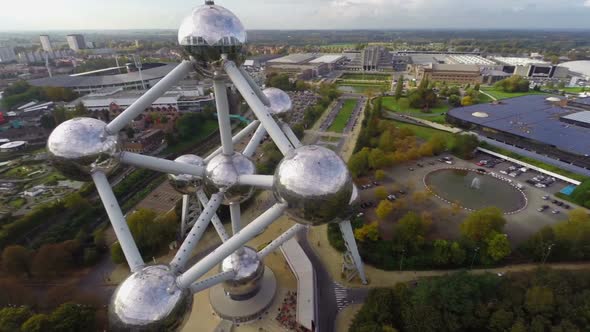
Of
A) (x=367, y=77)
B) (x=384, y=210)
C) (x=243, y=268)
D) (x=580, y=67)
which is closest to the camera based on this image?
(x=243, y=268)

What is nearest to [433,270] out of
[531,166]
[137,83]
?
[531,166]

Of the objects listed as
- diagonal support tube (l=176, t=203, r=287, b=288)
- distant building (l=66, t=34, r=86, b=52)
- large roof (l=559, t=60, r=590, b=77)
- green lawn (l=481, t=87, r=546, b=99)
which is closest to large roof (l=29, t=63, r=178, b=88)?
diagonal support tube (l=176, t=203, r=287, b=288)

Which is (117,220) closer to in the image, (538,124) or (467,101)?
(538,124)

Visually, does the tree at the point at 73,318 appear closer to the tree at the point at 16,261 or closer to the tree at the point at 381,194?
the tree at the point at 16,261

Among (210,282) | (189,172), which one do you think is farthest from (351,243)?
(189,172)

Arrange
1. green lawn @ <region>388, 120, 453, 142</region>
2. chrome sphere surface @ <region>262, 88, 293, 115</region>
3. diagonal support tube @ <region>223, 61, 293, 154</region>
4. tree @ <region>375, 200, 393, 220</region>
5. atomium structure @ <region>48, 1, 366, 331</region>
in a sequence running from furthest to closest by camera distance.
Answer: green lawn @ <region>388, 120, 453, 142</region> → tree @ <region>375, 200, 393, 220</region> → chrome sphere surface @ <region>262, 88, 293, 115</region> → diagonal support tube @ <region>223, 61, 293, 154</region> → atomium structure @ <region>48, 1, 366, 331</region>

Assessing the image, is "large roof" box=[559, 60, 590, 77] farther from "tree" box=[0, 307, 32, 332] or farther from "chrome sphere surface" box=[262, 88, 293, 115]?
"tree" box=[0, 307, 32, 332]
